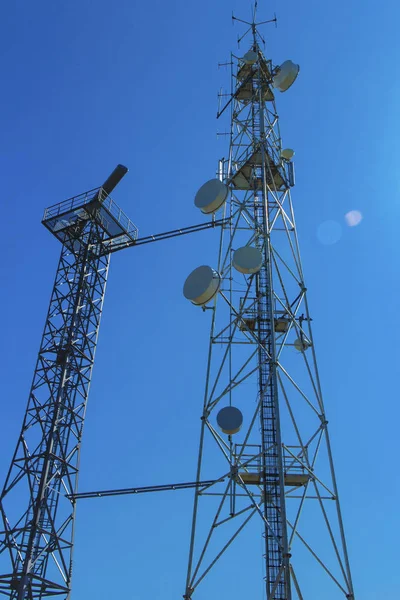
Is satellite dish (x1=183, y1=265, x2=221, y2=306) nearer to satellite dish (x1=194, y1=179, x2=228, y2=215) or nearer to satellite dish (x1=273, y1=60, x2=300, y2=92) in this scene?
satellite dish (x1=194, y1=179, x2=228, y2=215)

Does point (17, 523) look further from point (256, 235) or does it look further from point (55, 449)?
point (256, 235)

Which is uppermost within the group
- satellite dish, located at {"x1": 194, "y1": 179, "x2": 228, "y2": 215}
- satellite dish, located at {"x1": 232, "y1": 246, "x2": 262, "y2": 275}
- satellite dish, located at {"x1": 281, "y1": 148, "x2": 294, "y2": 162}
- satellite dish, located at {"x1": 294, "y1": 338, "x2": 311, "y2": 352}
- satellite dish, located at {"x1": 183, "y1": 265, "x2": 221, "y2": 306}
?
satellite dish, located at {"x1": 281, "y1": 148, "x2": 294, "y2": 162}

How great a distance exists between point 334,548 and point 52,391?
14797 millimetres

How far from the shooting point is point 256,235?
963 inches

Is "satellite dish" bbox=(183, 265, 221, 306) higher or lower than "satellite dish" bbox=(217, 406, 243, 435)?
higher

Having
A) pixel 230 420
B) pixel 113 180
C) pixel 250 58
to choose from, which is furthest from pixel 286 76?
pixel 230 420

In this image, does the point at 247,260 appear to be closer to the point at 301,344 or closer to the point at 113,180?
the point at 301,344

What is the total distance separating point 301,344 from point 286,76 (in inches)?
529

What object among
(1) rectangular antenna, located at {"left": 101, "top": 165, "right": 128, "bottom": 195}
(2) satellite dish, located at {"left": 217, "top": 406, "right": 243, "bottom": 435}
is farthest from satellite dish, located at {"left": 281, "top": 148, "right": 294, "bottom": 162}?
(2) satellite dish, located at {"left": 217, "top": 406, "right": 243, "bottom": 435}

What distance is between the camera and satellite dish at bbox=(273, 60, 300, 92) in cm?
2764

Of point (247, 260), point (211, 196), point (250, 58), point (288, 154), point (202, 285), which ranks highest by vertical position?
point (250, 58)

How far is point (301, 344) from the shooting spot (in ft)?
71.5

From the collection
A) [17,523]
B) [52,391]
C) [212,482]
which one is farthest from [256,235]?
[17,523]

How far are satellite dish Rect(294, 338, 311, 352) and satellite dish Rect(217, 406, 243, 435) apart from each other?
Answer: 333 cm
